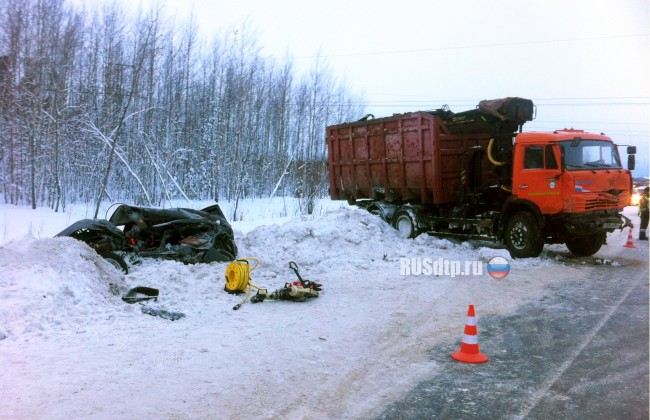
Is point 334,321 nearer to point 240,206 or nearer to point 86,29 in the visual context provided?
point 240,206

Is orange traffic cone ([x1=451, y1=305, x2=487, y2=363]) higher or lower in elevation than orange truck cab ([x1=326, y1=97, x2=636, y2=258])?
lower

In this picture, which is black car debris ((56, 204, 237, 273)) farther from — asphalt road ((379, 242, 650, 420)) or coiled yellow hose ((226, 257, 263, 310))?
asphalt road ((379, 242, 650, 420))

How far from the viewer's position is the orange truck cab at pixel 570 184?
1088cm

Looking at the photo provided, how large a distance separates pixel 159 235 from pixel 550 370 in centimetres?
732

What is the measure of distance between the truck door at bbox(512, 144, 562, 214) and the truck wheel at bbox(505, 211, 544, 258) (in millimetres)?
404

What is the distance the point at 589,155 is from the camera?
11.4 m

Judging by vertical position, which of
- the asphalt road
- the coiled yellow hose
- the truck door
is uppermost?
the truck door

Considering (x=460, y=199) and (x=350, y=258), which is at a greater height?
(x=460, y=199)

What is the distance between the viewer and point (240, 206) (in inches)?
1126

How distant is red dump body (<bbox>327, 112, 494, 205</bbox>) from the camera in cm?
1327

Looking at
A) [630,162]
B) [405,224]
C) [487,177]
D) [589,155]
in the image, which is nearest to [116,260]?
[405,224]

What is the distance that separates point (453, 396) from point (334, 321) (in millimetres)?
2518

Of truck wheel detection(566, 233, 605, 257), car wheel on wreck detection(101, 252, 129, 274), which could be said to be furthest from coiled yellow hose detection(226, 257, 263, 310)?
truck wheel detection(566, 233, 605, 257)

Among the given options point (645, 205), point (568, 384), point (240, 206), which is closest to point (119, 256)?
point (568, 384)
